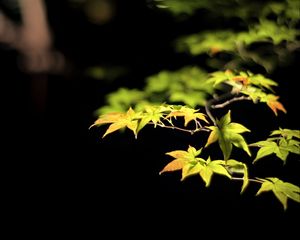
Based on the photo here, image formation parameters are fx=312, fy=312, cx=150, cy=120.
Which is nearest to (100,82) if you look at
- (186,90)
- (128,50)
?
(128,50)

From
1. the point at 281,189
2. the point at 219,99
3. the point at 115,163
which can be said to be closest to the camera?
the point at 281,189

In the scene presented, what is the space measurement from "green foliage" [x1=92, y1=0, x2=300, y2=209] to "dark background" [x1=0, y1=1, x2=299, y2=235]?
32cm

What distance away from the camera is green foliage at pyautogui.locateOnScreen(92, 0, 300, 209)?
1.95 meters

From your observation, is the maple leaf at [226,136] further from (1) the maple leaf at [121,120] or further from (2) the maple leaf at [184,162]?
(1) the maple leaf at [121,120]

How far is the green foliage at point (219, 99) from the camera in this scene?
1949 millimetres

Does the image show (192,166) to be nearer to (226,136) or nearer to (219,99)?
(226,136)

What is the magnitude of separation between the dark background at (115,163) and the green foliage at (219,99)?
32 cm

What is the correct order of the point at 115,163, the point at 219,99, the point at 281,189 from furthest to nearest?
the point at 115,163 → the point at 219,99 → the point at 281,189

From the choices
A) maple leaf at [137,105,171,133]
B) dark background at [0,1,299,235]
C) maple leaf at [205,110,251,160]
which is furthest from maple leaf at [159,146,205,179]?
dark background at [0,1,299,235]

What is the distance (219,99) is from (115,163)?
1.46 m

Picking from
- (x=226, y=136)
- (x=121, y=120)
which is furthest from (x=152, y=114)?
(x=226, y=136)

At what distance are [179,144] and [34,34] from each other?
116 inches

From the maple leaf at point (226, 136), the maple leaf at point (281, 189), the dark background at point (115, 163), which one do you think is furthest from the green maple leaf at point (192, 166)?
the dark background at point (115, 163)

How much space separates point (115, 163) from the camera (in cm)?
362
